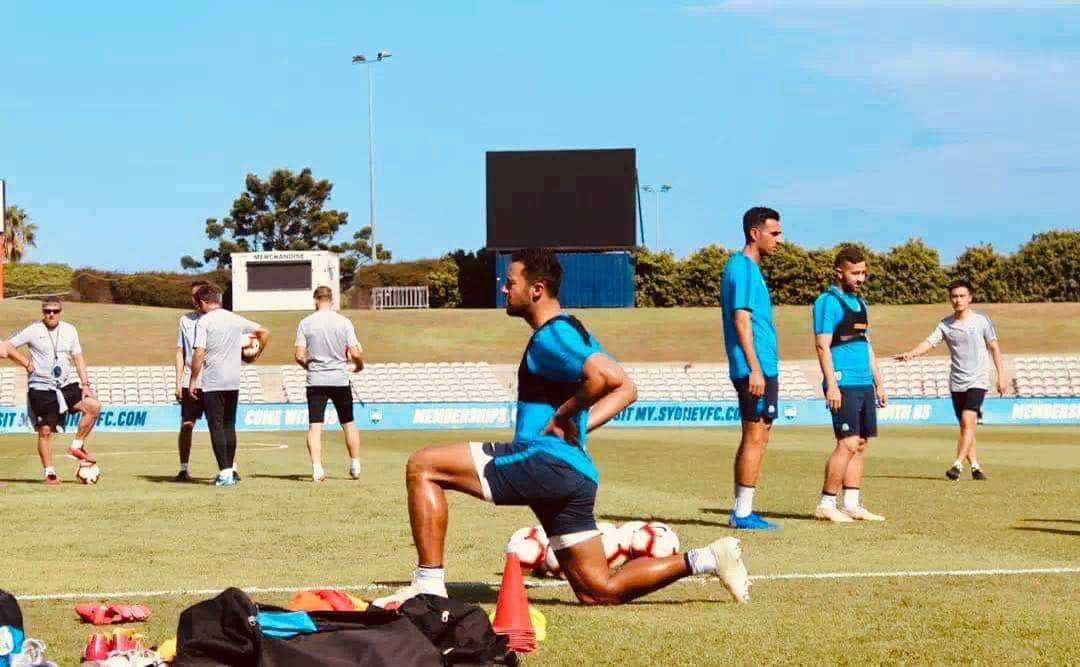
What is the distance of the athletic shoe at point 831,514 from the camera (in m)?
12.4

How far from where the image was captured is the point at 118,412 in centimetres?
3359

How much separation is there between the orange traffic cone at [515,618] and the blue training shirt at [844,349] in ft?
20.3

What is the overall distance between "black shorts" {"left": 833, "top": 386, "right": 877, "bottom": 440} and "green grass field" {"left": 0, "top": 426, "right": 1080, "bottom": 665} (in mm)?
813

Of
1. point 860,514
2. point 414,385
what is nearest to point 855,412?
point 860,514

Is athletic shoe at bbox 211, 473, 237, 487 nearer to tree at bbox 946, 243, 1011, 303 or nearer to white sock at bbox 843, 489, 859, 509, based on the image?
white sock at bbox 843, 489, 859, 509

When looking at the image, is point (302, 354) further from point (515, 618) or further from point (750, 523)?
point (515, 618)

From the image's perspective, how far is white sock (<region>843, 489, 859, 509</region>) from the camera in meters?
12.6

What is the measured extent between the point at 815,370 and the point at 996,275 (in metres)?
22.6

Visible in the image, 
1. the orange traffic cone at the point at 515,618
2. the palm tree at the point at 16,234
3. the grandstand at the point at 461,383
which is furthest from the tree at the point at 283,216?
the orange traffic cone at the point at 515,618

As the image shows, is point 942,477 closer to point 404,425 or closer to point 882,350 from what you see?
point 404,425

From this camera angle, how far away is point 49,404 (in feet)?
54.9

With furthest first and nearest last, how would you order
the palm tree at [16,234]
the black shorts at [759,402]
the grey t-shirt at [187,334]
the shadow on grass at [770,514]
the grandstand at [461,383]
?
1. the palm tree at [16,234]
2. the grandstand at [461,383]
3. the grey t-shirt at [187,334]
4. the shadow on grass at [770,514]
5. the black shorts at [759,402]

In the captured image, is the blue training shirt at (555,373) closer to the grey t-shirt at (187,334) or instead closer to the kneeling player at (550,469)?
the kneeling player at (550,469)

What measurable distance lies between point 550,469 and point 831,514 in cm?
577
